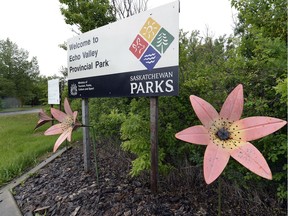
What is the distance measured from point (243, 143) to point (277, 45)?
0.91m

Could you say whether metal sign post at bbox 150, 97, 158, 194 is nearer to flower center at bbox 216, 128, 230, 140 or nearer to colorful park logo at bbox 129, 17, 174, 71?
colorful park logo at bbox 129, 17, 174, 71

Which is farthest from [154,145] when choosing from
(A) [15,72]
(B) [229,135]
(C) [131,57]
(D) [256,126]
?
(A) [15,72]

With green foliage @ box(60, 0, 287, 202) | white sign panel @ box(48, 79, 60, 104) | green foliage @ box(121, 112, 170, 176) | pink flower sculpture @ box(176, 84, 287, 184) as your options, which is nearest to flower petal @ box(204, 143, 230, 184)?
pink flower sculpture @ box(176, 84, 287, 184)

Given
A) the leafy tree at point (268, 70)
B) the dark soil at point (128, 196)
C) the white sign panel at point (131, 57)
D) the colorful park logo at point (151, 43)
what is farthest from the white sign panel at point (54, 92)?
the leafy tree at point (268, 70)

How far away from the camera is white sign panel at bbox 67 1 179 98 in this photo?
2.20 metres

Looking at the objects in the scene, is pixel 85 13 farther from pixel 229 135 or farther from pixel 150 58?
pixel 229 135

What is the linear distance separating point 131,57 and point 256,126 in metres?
1.65

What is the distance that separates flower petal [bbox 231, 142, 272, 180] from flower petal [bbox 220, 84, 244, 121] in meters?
0.20

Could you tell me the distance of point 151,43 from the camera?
2.32 meters

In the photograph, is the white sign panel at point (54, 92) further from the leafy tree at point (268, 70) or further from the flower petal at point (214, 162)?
the flower petal at point (214, 162)

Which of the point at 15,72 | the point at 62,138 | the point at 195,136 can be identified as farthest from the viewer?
the point at 15,72

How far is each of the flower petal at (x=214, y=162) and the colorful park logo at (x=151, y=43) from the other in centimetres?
129

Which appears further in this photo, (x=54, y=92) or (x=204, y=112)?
(x=54, y=92)

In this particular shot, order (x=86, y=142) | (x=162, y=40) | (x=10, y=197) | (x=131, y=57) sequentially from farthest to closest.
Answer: (x=86, y=142) < (x=10, y=197) < (x=131, y=57) < (x=162, y=40)
